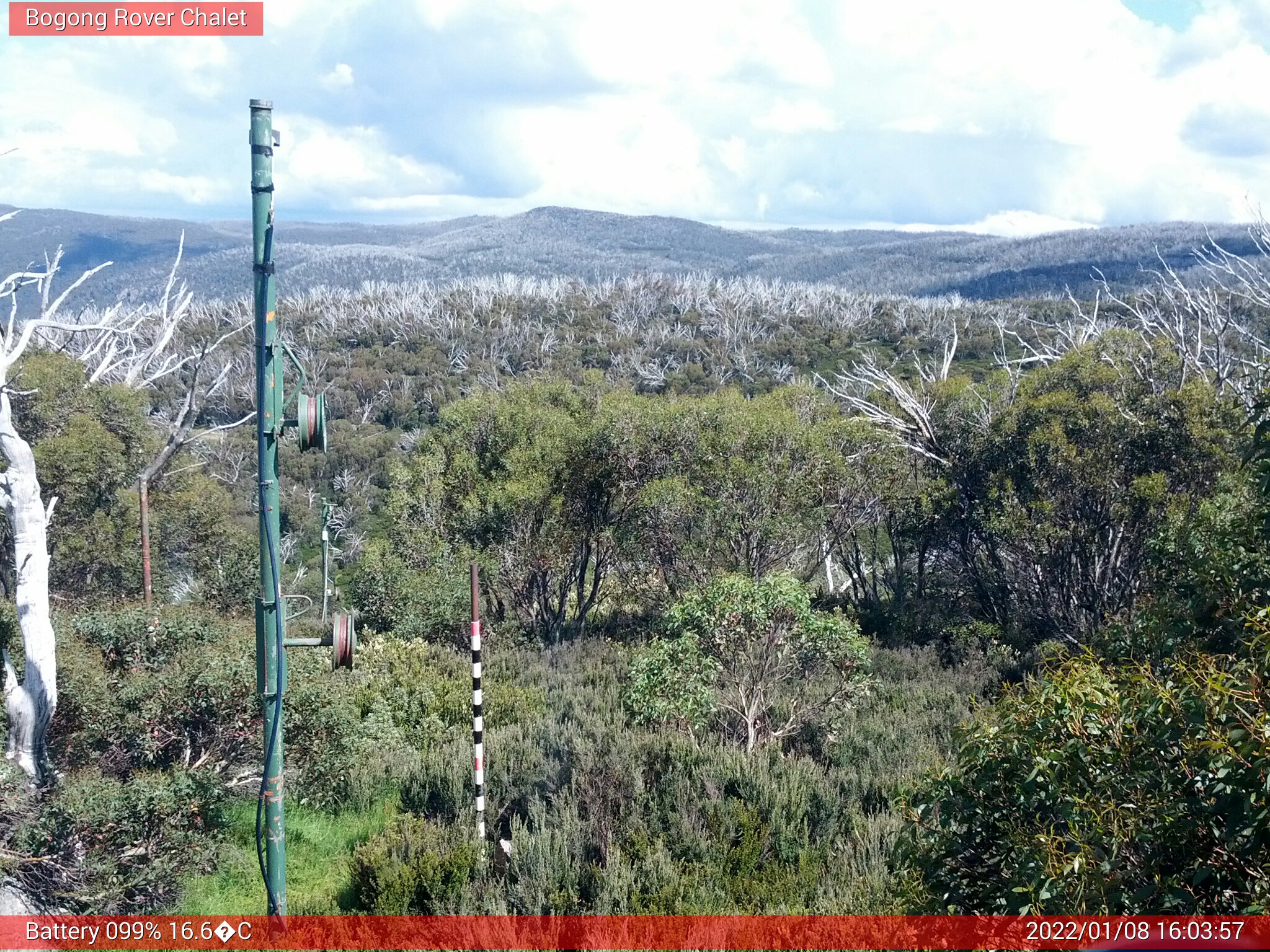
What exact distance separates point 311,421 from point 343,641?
1169 mm

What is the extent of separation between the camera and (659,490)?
15.8 metres

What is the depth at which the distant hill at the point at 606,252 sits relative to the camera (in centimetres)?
9562

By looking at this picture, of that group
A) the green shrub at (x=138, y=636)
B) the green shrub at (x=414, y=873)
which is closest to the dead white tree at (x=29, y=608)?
the green shrub at (x=138, y=636)

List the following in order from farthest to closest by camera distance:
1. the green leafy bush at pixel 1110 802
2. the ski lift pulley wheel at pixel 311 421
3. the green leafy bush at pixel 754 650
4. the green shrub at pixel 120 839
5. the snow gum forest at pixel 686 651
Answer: the green leafy bush at pixel 754 650 → the green shrub at pixel 120 839 → the ski lift pulley wheel at pixel 311 421 → the snow gum forest at pixel 686 651 → the green leafy bush at pixel 1110 802

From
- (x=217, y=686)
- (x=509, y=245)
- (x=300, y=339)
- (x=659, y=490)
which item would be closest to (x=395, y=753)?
(x=217, y=686)

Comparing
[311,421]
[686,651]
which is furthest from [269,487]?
[686,651]

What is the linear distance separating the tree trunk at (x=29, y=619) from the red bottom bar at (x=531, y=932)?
1.75 meters

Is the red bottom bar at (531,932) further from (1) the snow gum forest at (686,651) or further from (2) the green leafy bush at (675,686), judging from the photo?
(2) the green leafy bush at (675,686)

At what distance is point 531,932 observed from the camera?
6.11 m

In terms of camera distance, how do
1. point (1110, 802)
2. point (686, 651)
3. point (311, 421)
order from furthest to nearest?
point (686, 651) → point (311, 421) → point (1110, 802)

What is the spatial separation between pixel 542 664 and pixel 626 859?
777 centimetres

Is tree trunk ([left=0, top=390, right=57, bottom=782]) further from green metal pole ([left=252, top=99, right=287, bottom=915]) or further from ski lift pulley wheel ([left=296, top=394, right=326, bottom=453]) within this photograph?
ski lift pulley wheel ([left=296, top=394, right=326, bottom=453])

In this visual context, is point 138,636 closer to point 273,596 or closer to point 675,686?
point 675,686

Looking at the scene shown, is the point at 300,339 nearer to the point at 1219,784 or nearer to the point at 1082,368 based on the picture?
the point at 1082,368
